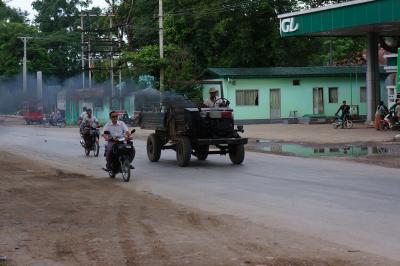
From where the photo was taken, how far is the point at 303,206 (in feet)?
36.4

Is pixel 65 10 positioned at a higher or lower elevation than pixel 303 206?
higher

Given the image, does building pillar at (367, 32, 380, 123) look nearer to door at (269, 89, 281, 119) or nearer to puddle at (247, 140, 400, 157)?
door at (269, 89, 281, 119)

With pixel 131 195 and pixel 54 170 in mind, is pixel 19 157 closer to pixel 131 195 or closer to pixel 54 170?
pixel 54 170

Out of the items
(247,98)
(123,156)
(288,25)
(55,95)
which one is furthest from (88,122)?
(247,98)

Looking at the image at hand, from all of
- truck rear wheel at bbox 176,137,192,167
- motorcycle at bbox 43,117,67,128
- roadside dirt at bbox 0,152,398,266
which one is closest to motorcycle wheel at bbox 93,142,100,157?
truck rear wheel at bbox 176,137,192,167

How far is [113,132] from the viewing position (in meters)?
15.9

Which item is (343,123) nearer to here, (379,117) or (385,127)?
(379,117)

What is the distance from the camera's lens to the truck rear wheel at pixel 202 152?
1928cm

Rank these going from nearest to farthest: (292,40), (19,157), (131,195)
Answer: (131,195)
(19,157)
(292,40)

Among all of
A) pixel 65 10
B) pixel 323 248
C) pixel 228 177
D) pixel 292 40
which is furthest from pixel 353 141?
pixel 65 10

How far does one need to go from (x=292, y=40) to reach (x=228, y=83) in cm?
1045

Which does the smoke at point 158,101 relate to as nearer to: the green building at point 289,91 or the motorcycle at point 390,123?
the motorcycle at point 390,123

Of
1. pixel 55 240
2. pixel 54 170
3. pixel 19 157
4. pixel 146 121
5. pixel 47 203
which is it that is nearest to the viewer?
pixel 55 240

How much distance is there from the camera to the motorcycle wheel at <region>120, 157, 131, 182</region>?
15461 millimetres
